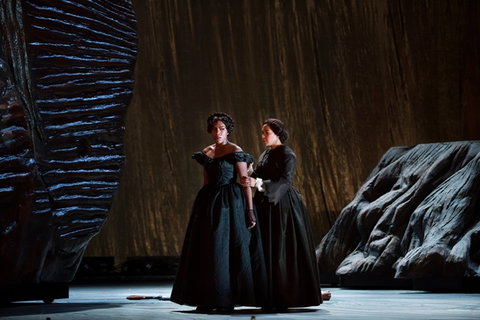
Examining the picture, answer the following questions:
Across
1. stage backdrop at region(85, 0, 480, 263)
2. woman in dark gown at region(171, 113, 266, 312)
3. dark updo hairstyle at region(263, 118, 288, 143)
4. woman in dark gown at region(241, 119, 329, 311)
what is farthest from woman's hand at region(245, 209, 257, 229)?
stage backdrop at region(85, 0, 480, 263)

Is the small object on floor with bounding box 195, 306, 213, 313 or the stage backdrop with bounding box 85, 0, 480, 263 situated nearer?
the small object on floor with bounding box 195, 306, 213, 313

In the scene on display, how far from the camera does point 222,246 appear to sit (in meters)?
4.40

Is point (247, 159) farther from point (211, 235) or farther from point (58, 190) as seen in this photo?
point (58, 190)

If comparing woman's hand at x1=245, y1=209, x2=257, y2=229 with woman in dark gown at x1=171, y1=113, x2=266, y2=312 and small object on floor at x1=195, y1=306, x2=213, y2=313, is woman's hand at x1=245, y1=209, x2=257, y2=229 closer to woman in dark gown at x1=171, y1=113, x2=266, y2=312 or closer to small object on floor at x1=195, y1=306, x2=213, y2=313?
woman in dark gown at x1=171, y1=113, x2=266, y2=312

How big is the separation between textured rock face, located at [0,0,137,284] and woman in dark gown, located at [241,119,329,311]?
91 centimetres

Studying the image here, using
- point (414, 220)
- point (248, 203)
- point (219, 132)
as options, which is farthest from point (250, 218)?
point (414, 220)

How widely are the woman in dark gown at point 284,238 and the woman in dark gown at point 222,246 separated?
0.08 metres

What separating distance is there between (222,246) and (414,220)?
293cm

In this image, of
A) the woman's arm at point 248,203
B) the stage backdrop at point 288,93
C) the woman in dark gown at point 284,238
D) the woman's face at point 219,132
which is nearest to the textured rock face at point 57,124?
the woman's face at point 219,132

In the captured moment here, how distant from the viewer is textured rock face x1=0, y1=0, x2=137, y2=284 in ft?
13.7

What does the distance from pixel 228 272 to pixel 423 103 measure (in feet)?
18.4

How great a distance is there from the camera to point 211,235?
14.5ft

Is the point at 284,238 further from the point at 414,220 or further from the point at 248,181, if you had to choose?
the point at 414,220

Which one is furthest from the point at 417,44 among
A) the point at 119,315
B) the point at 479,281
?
the point at 119,315
